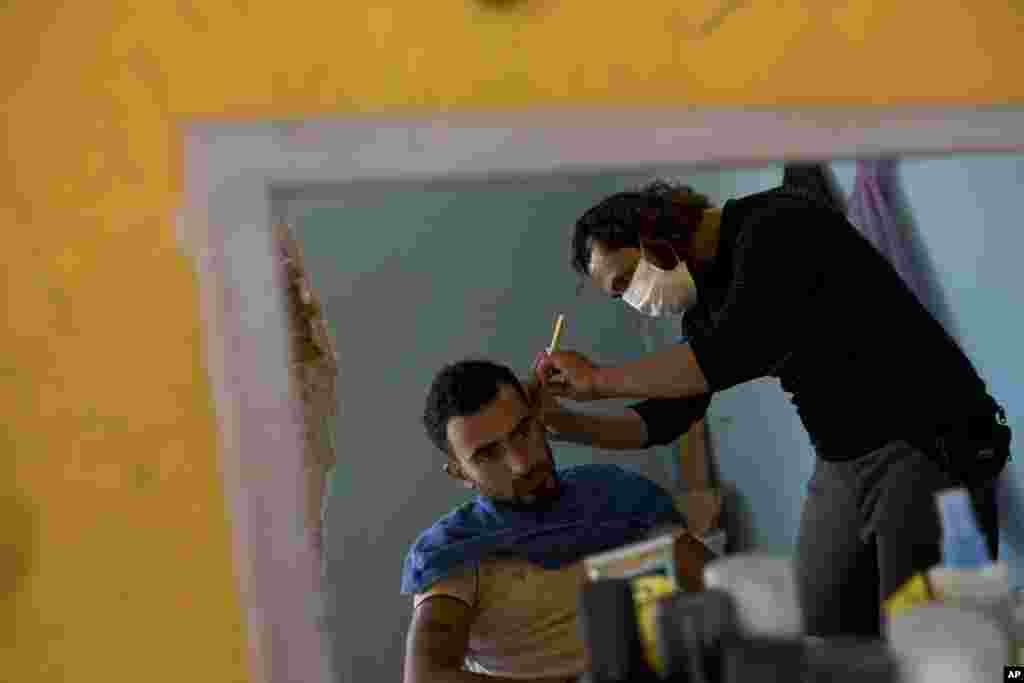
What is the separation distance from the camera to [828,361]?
69 centimetres

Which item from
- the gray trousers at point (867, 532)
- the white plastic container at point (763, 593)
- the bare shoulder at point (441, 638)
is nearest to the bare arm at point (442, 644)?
the bare shoulder at point (441, 638)

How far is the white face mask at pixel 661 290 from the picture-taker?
2.43 feet

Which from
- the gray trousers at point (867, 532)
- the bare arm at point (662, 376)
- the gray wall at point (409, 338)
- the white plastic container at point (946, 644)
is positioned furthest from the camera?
the gray wall at point (409, 338)

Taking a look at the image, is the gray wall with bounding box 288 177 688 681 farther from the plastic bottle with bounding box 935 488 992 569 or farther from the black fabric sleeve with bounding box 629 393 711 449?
the plastic bottle with bounding box 935 488 992 569

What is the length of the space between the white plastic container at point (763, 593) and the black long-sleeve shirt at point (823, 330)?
221mm

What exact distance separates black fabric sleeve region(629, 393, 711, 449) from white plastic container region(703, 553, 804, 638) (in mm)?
311

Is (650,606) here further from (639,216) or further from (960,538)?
(639,216)

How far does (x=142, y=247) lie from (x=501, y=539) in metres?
0.42

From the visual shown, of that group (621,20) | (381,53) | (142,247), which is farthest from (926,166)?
(142,247)

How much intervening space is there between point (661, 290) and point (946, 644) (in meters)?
0.39

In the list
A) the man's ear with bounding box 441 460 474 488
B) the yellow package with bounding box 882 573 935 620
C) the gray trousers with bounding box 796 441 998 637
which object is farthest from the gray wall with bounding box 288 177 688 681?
the yellow package with bounding box 882 573 935 620

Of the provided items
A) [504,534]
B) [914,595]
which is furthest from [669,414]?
[914,595]

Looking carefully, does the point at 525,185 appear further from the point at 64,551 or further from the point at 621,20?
the point at 64,551

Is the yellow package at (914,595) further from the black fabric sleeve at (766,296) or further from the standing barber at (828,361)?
the black fabric sleeve at (766,296)
